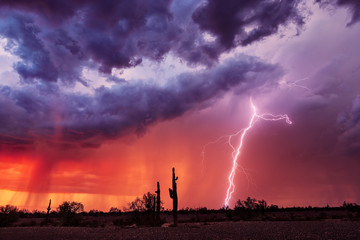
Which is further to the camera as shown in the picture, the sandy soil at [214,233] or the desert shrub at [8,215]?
the desert shrub at [8,215]

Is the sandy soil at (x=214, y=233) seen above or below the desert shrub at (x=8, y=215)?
below

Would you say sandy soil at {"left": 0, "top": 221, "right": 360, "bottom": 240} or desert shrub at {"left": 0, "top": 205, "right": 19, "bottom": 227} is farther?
desert shrub at {"left": 0, "top": 205, "right": 19, "bottom": 227}

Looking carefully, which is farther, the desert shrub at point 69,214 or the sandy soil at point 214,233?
the desert shrub at point 69,214

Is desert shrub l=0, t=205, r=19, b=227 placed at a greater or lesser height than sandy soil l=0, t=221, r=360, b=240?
greater

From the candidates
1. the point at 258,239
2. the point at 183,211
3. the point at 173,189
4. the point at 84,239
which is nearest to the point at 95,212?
the point at 183,211

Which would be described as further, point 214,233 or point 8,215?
point 8,215

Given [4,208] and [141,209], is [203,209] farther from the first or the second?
[4,208]

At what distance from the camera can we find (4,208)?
42.6 metres

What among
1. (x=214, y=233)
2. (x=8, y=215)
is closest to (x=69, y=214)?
(x=8, y=215)

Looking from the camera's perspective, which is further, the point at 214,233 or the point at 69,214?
the point at 69,214

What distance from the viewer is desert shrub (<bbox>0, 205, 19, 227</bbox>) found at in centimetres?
3917

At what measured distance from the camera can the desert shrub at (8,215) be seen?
39.2 meters

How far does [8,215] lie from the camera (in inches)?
1603

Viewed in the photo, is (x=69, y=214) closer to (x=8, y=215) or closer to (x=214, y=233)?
(x=8, y=215)
